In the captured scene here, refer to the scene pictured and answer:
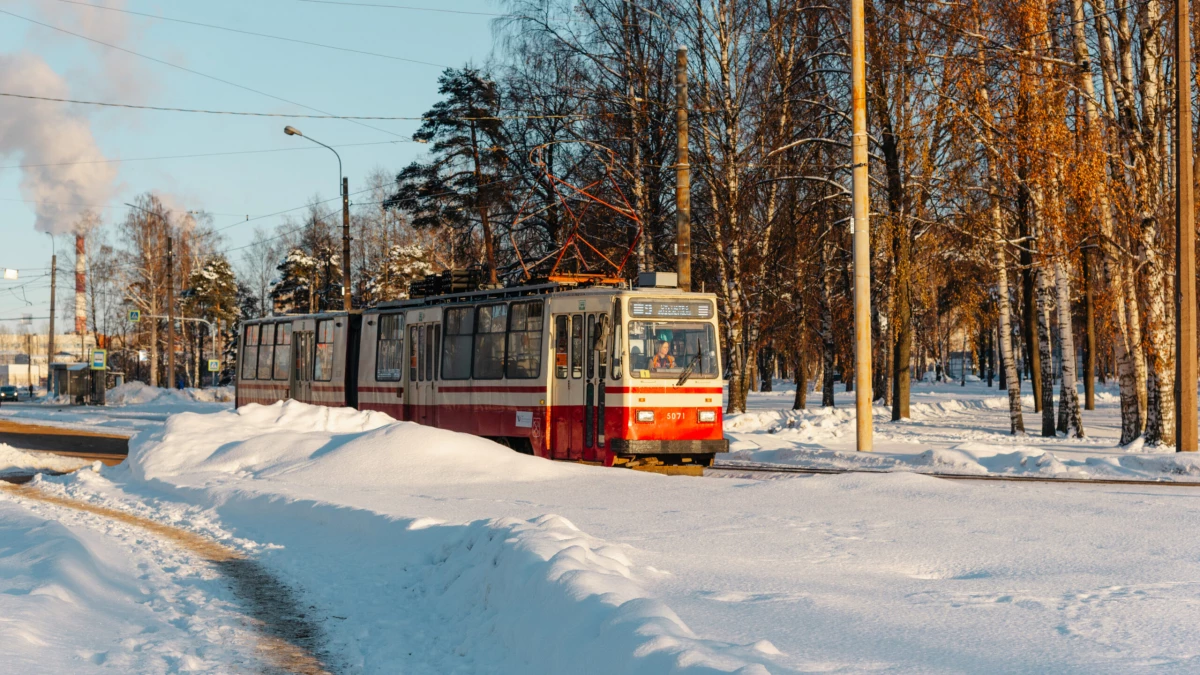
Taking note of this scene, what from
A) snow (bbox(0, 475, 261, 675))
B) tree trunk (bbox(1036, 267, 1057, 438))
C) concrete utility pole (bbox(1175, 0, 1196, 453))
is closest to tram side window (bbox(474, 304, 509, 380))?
snow (bbox(0, 475, 261, 675))

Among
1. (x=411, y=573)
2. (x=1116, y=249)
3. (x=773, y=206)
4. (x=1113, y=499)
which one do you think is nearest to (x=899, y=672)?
(x=411, y=573)

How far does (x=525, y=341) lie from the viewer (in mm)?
19672

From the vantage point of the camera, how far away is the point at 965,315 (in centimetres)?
3778

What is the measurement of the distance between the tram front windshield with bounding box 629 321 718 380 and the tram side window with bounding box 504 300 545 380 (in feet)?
6.24

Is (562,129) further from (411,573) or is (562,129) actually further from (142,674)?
(142,674)

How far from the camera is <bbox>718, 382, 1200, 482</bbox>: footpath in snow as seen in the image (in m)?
18.4

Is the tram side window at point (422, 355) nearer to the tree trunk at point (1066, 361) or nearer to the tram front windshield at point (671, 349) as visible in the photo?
the tram front windshield at point (671, 349)

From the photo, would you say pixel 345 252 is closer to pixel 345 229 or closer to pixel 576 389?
pixel 345 229

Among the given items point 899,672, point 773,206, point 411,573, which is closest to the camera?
point 899,672

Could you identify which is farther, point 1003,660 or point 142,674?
point 142,674

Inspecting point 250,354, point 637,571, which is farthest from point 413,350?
point 637,571

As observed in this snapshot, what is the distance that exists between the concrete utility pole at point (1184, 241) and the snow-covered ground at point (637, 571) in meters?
4.16

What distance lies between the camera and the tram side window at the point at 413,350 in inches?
918

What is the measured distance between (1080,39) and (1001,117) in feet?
6.27
